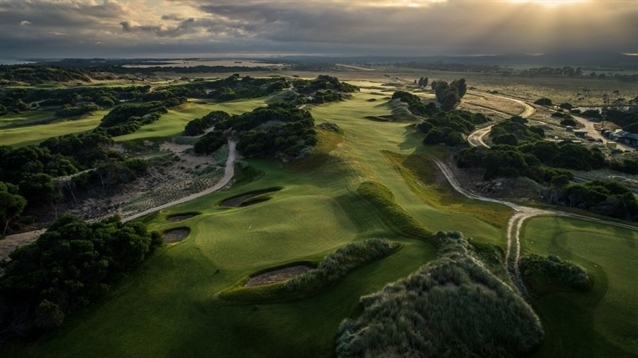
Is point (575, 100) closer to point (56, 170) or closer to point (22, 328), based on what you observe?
point (56, 170)

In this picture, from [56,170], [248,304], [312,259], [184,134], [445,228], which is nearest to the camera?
[248,304]

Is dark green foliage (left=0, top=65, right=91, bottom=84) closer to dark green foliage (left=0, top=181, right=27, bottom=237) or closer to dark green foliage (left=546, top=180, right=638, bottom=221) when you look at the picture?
dark green foliage (left=0, top=181, right=27, bottom=237)

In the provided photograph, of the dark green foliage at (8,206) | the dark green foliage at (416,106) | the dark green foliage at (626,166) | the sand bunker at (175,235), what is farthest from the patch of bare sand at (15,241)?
the dark green foliage at (416,106)

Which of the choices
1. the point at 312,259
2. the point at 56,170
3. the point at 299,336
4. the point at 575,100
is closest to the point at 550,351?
the point at 299,336

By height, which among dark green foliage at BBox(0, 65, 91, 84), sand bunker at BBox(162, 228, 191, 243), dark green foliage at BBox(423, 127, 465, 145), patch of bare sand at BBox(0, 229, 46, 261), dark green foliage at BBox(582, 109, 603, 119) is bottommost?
patch of bare sand at BBox(0, 229, 46, 261)

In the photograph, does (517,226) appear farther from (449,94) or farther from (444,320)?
(449,94)

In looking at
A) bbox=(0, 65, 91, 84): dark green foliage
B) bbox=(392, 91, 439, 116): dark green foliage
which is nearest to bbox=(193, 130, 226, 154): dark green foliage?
bbox=(392, 91, 439, 116): dark green foliage
